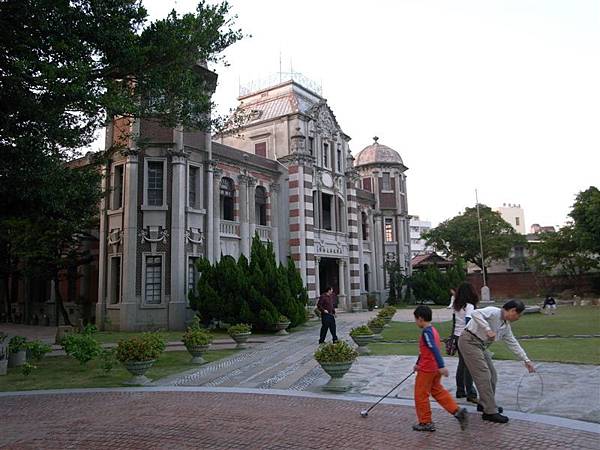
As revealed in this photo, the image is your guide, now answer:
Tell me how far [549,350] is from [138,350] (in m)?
9.99

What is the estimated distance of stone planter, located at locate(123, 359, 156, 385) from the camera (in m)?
10.3

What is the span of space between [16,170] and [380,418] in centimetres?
1076

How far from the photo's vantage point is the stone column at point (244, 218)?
2653cm

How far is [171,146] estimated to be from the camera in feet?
74.1

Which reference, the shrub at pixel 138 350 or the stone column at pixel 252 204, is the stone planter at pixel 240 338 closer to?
the shrub at pixel 138 350

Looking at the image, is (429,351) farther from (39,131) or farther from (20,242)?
(20,242)

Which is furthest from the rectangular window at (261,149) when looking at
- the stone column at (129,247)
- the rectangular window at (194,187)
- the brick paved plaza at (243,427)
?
the brick paved plaza at (243,427)

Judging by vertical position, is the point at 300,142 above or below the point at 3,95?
above

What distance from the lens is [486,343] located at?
691 cm

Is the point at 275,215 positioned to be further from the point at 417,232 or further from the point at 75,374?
the point at 417,232

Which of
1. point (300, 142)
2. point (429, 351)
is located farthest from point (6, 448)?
point (300, 142)

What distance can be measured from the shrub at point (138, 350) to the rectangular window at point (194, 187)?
13437 mm

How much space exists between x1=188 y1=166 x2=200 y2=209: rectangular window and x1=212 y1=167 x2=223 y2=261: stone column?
4.23 ft

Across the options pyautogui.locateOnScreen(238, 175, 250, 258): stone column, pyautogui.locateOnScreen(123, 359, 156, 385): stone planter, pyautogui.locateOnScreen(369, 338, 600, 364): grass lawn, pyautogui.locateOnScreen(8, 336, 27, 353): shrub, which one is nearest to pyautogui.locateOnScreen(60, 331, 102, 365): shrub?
pyautogui.locateOnScreen(123, 359, 156, 385): stone planter
